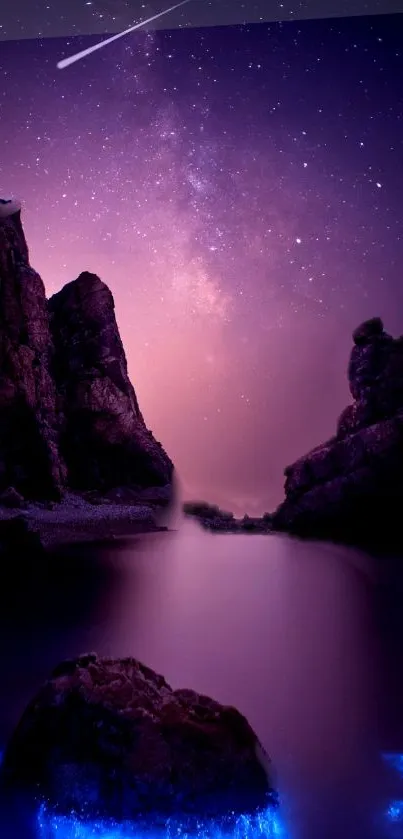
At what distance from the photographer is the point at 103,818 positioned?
8.30ft

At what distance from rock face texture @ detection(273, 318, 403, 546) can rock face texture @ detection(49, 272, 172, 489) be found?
12.4 metres

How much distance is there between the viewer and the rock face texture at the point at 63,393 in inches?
1103

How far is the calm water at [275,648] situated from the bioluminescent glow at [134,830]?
252mm

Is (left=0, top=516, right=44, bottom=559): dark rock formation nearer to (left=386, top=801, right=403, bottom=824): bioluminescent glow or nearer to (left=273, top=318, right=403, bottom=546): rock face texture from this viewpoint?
(left=386, top=801, right=403, bottom=824): bioluminescent glow

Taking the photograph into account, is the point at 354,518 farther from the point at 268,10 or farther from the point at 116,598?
the point at 268,10

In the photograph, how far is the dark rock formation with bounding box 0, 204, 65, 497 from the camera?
90.5ft

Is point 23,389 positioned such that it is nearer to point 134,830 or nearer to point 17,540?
point 17,540

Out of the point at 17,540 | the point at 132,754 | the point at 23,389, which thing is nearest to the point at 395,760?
the point at 132,754

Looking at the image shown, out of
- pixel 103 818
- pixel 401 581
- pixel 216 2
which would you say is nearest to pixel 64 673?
pixel 103 818

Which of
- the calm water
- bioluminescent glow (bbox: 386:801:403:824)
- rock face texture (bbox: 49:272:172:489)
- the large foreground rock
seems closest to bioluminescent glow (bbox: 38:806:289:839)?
the large foreground rock

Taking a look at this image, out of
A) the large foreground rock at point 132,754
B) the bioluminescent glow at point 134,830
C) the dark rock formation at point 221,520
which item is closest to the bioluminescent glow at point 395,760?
the large foreground rock at point 132,754

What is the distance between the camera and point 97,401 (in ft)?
113

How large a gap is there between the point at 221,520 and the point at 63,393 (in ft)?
45.5

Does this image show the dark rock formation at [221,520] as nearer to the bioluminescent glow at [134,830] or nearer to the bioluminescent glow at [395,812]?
the bioluminescent glow at [395,812]
